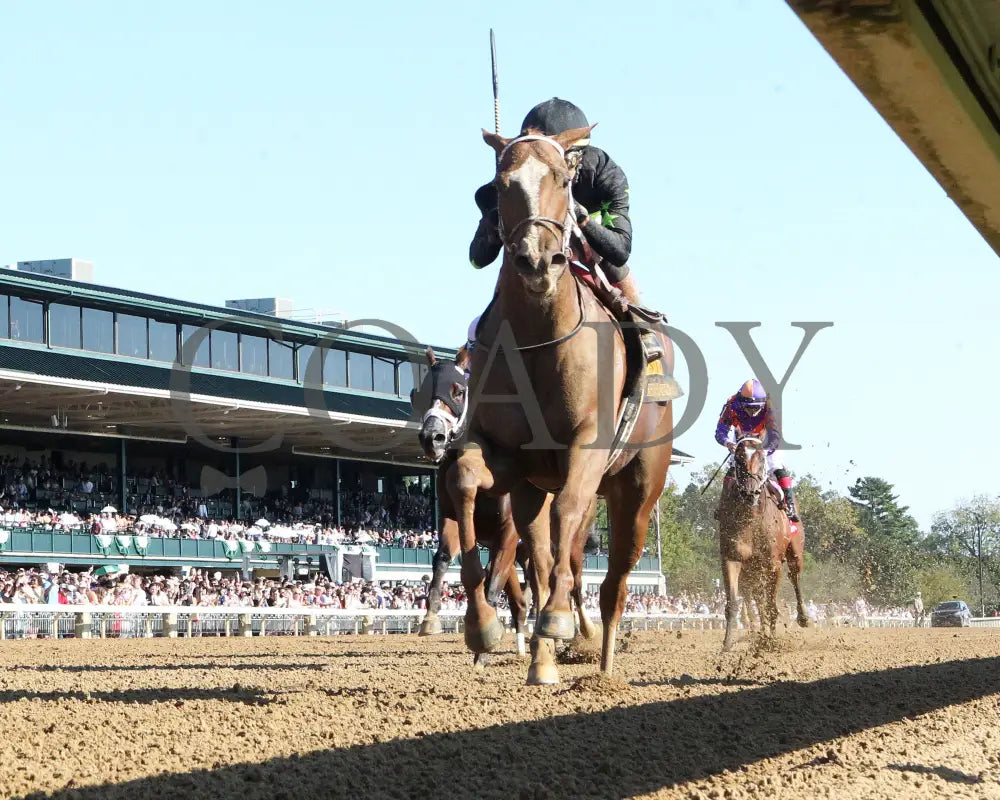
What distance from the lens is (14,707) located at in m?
5.99

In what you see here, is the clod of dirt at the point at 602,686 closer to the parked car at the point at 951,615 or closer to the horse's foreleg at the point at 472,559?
the horse's foreleg at the point at 472,559

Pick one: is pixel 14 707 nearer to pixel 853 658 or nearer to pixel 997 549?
pixel 853 658

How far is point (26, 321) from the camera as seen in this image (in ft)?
138

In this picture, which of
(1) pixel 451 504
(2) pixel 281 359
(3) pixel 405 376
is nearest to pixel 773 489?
(1) pixel 451 504

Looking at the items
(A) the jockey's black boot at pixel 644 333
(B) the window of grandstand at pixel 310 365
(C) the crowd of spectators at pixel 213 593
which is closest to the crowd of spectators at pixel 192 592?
(C) the crowd of spectators at pixel 213 593

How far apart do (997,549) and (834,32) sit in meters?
127

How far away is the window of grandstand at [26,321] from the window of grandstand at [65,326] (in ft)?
1.21

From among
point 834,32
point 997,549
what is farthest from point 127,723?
point 997,549

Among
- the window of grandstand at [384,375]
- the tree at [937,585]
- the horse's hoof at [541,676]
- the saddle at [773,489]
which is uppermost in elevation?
the window of grandstand at [384,375]

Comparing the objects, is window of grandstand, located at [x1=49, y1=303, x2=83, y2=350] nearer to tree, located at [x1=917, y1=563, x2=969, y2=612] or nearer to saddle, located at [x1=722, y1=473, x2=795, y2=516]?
saddle, located at [x1=722, y1=473, x2=795, y2=516]

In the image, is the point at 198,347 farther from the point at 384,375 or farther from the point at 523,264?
the point at 523,264

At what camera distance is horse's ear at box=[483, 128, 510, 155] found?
7160 millimetres

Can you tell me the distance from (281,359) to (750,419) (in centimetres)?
3731

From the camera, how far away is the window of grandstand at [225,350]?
158 ft
